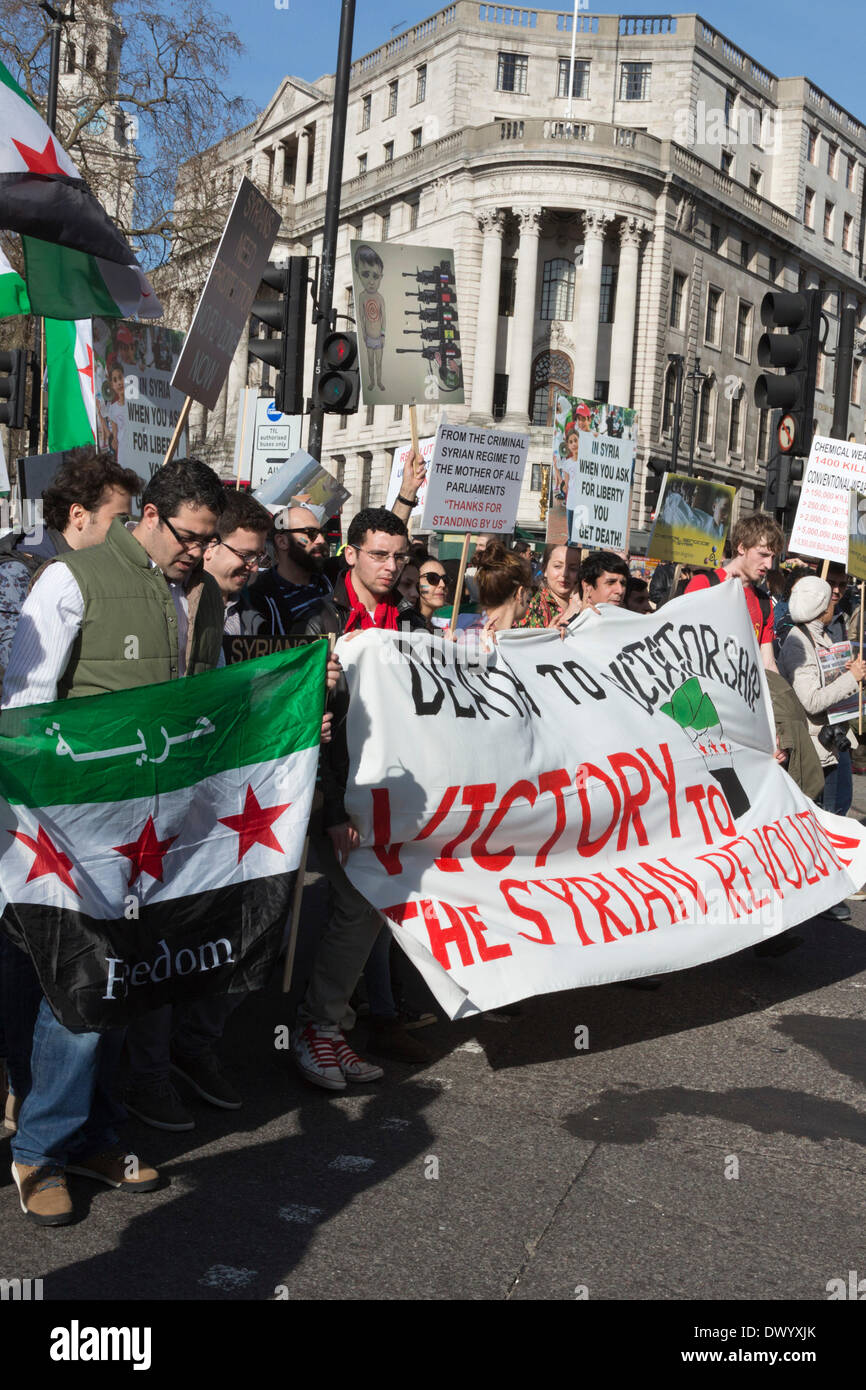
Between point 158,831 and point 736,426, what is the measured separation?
58.7 metres

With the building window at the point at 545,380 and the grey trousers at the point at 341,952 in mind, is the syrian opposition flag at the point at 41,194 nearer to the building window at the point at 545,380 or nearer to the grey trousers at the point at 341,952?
the grey trousers at the point at 341,952

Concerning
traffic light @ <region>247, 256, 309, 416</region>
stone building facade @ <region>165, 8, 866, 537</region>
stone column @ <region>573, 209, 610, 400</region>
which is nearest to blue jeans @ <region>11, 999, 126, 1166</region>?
traffic light @ <region>247, 256, 309, 416</region>

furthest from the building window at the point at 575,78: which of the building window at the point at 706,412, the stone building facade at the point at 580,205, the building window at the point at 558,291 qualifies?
the building window at the point at 706,412

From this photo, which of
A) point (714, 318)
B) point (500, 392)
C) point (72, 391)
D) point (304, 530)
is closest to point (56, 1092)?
point (304, 530)

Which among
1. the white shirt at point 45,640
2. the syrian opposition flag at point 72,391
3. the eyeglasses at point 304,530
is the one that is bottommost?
the white shirt at point 45,640

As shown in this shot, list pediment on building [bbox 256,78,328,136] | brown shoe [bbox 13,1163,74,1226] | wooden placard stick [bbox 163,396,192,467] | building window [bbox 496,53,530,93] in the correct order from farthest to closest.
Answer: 1. pediment on building [bbox 256,78,328,136]
2. building window [bbox 496,53,530,93]
3. wooden placard stick [bbox 163,396,192,467]
4. brown shoe [bbox 13,1163,74,1226]

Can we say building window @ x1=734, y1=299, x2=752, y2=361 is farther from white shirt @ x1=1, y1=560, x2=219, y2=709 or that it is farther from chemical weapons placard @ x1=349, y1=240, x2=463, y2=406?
white shirt @ x1=1, y1=560, x2=219, y2=709

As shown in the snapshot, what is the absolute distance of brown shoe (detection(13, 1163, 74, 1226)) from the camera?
11.5 ft

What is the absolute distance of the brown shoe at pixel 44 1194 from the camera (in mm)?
3492

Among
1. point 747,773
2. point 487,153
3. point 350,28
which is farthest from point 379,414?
point 747,773

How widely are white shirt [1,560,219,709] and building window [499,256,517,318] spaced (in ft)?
168

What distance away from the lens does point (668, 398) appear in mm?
54031

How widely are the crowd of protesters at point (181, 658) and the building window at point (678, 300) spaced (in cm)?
5052
